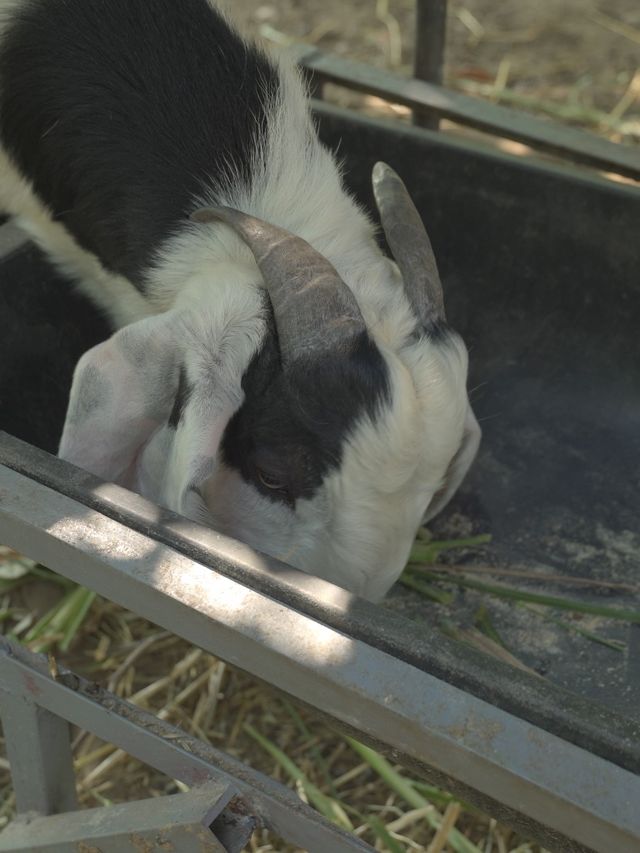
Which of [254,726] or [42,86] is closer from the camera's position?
[42,86]

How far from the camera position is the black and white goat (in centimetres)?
239

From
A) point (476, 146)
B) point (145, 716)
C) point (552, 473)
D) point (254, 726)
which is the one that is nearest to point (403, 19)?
point (476, 146)

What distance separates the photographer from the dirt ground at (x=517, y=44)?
20.1ft

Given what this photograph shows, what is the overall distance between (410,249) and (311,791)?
153cm

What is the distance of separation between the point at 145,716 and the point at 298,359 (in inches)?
31.4

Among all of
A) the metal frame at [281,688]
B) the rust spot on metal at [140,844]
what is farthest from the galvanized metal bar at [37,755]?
the rust spot on metal at [140,844]

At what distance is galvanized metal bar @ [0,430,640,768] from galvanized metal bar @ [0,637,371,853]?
39cm

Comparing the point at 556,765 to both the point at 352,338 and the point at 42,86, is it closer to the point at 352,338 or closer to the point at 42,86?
the point at 352,338

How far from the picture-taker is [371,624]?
1776mm

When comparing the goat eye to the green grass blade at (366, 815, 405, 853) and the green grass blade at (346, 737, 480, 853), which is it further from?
the green grass blade at (366, 815, 405, 853)

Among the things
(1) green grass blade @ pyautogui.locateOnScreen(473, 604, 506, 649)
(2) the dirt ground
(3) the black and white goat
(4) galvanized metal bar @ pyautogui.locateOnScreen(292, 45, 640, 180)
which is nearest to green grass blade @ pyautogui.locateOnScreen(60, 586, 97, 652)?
(3) the black and white goat

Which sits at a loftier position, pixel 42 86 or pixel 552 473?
pixel 42 86

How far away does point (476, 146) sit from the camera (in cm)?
362

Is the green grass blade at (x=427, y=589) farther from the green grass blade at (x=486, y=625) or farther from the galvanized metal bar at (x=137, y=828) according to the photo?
the galvanized metal bar at (x=137, y=828)
